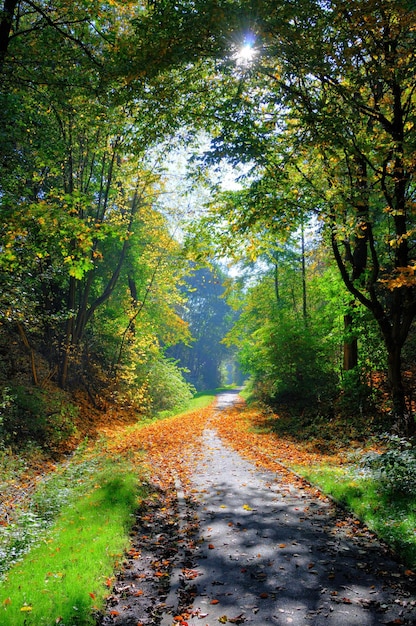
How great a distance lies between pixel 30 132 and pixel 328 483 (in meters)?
9.54

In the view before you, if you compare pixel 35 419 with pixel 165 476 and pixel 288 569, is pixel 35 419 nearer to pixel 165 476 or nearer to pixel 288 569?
pixel 165 476

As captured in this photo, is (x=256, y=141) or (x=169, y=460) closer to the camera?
(x=256, y=141)

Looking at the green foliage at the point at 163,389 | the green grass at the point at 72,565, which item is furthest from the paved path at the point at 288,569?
the green foliage at the point at 163,389

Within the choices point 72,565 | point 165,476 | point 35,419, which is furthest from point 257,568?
point 35,419

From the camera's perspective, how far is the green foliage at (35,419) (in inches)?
410

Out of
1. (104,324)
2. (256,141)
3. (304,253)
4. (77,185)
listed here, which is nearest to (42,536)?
(256,141)

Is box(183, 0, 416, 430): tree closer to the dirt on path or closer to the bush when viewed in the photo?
the bush

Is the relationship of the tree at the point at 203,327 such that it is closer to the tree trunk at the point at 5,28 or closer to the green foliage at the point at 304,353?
the green foliage at the point at 304,353

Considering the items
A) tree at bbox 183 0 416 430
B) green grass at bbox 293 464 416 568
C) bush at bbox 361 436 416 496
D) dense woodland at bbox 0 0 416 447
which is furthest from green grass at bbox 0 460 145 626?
tree at bbox 183 0 416 430

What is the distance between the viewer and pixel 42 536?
5977mm

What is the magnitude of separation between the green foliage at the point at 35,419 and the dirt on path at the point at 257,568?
4.52m

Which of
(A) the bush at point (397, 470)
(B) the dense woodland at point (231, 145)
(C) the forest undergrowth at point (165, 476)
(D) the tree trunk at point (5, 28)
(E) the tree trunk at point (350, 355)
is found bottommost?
(C) the forest undergrowth at point (165, 476)

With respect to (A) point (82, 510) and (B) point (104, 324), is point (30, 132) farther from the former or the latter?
(B) point (104, 324)

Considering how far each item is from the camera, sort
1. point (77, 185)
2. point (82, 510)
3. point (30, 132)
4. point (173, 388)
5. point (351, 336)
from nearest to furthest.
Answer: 1. point (82, 510)
2. point (30, 132)
3. point (351, 336)
4. point (77, 185)
5. point (173, 388)
